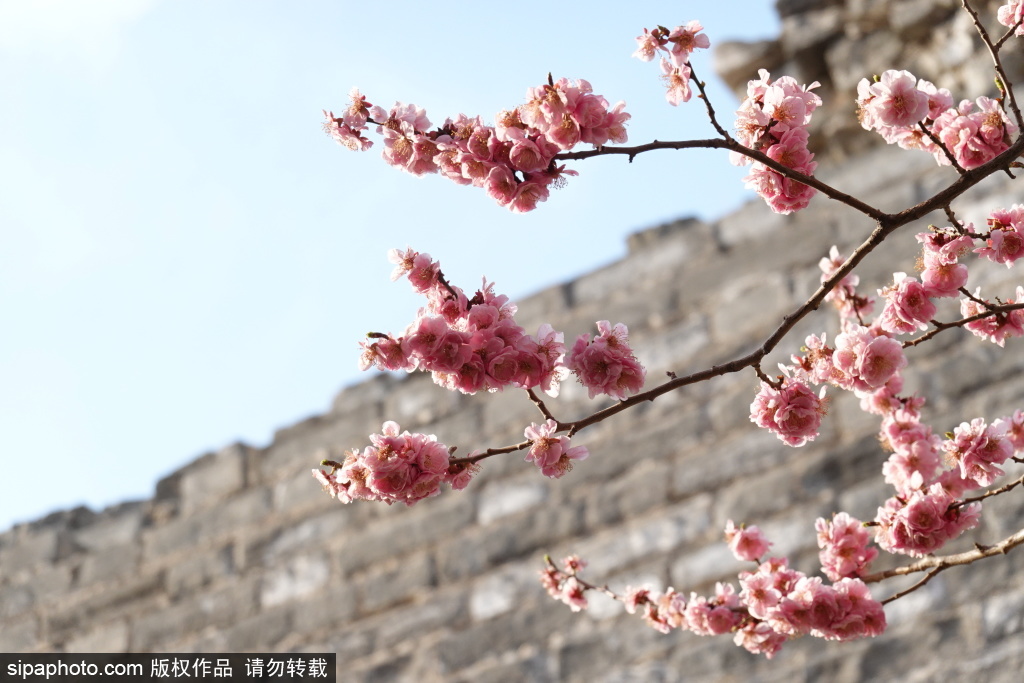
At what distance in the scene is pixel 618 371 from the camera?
176 centimetres

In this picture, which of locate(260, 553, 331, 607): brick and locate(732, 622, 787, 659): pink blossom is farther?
locate(260, 553, 331, 607): brick

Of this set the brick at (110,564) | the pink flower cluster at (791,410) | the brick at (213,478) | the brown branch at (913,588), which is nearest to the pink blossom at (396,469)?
the pink flower cluster at (791,410)

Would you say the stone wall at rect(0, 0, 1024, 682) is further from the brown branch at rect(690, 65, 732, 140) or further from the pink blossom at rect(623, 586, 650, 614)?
the brown branch at rect(690, 65, 732, 140)

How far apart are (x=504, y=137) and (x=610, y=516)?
2.00 m

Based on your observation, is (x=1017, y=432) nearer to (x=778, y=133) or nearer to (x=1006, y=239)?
(x=1006, y=239)

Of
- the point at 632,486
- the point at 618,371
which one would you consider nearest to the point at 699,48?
the point at 618,371

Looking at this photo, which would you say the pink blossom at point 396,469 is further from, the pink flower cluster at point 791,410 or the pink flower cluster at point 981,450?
the pink flower cluster at point 981,450

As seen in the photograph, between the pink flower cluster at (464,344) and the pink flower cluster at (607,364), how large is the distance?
0.11 ft

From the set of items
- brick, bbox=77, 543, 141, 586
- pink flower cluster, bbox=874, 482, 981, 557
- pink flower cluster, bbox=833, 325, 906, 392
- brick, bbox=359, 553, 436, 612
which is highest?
brick, bbox=77, 543, 141, 586

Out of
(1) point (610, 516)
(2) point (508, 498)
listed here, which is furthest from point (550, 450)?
(2) point (508, 498)

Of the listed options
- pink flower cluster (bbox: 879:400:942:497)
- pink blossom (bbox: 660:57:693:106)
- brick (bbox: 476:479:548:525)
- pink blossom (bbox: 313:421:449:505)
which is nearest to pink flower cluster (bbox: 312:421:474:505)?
pink blossom (bbox: 313:421:449:505)

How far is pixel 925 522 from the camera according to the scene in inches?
82.6

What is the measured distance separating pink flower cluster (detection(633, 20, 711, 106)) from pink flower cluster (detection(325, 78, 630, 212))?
133mm

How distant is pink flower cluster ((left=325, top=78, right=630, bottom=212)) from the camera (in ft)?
5.57
